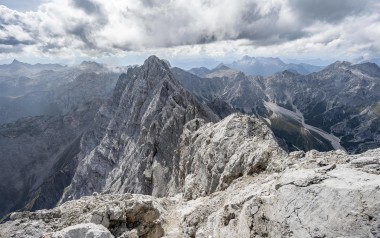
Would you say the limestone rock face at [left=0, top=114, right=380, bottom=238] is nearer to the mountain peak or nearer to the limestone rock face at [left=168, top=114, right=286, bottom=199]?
the limestone rock face at [left=168, top=114, right=286, bottom=199]

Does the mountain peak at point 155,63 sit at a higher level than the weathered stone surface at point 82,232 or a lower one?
higher

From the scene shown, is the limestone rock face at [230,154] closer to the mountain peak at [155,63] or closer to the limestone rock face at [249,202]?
the limestone rock face at [249,202]

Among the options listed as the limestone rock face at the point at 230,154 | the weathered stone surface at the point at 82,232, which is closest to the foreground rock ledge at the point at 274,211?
the weathered stone surface at the point at 82,232

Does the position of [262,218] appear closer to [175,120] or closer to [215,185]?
[215,185]

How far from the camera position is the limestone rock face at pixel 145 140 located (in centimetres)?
9675

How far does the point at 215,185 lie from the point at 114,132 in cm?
15524

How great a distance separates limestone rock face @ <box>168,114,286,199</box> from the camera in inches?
1556

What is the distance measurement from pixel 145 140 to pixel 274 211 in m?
104

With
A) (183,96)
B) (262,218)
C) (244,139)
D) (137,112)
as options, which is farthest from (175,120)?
(262,218)

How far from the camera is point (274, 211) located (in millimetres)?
22156

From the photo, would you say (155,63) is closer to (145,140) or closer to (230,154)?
(145,140)

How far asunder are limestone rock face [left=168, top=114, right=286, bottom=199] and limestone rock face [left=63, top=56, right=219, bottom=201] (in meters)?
Answer: 30.0

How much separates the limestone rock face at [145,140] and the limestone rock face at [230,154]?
30.0m

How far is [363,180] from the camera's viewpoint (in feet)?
63.8
